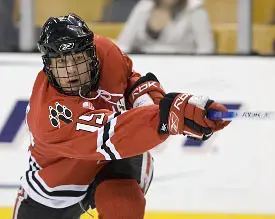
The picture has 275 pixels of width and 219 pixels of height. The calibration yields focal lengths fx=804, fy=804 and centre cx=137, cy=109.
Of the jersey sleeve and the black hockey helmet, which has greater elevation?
the black hockey helmet

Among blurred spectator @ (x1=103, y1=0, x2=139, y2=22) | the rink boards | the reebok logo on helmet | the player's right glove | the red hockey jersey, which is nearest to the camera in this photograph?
the player's right glove

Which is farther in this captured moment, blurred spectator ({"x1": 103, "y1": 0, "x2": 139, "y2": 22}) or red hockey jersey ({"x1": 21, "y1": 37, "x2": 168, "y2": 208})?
blurred spectator ({"x1": 103, "y1": 0, "x2": 139, "y2": 22})

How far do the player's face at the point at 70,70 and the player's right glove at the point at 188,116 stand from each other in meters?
0.32

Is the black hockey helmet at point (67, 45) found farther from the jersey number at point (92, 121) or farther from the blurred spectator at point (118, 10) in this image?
the blurred spectator at point (118, 10)

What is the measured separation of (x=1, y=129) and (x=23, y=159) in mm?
170

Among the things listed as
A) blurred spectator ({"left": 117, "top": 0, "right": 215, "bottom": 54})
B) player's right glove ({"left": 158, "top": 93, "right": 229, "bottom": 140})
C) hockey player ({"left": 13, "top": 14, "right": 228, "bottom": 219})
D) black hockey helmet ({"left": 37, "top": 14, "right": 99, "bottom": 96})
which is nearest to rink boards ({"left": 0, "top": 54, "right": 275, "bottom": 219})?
blurred spectator ({"left": 117, "top": 0, "right": 215, "bottom": 54})

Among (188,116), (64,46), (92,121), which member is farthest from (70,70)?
(188,116)

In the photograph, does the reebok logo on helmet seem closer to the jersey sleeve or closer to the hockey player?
the hockey player

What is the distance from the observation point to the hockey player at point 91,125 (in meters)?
1.99

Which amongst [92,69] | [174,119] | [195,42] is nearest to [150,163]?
[92,69]

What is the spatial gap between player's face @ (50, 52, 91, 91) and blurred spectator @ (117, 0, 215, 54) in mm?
1372

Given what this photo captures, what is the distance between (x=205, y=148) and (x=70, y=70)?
1308mm

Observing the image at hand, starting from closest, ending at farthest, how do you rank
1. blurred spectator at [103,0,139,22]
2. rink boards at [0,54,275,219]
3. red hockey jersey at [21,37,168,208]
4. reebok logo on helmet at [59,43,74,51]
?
red hockey jersey at [21,37,168,208]
reebok logo on helmet at [59,43,74,51]
rink boards at [0,54,275,219]
blurred spectator at [103,0,139,22]

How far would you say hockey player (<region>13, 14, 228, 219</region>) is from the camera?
1.99 metres
